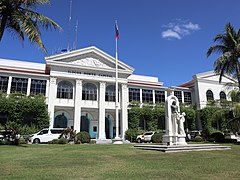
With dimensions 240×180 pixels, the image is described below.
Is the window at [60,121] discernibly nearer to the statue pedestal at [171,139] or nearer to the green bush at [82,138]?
the green bush at [82,138]

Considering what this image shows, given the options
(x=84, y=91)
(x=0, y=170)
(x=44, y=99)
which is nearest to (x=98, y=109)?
(x=84, y=91)

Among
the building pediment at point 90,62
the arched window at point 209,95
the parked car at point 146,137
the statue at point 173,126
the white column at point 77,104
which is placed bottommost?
the parked car at point 146,137

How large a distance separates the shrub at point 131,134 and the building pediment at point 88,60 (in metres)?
9.03

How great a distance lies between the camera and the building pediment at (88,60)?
29984mm

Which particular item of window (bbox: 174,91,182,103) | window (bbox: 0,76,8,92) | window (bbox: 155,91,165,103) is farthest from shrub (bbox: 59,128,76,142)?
window (bbox: 174,91,182,103)

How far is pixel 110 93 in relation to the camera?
32844mm

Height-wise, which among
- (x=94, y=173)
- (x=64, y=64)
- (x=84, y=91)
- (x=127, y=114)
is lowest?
(x=94, y=173)

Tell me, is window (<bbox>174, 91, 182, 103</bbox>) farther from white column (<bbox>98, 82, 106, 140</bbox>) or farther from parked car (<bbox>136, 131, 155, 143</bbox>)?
white column (<bbox>98, 82, 106, 140</bbox>)

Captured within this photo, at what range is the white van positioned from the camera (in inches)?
879

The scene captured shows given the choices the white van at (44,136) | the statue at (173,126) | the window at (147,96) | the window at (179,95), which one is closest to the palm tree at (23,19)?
the statue at (173,126)

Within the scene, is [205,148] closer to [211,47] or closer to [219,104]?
[211,47]

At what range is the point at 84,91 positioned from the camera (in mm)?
31500

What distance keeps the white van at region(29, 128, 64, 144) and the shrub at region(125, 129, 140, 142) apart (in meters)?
10.3

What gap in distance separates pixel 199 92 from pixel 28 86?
26952 mm
